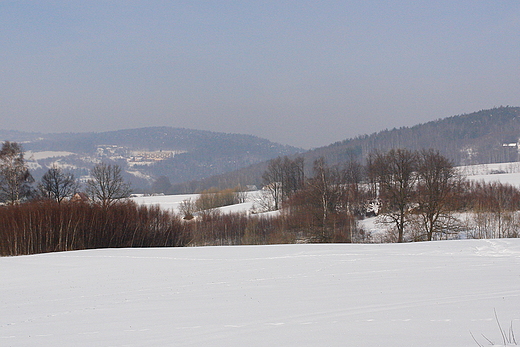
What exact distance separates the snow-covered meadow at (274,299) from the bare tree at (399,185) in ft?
49.9

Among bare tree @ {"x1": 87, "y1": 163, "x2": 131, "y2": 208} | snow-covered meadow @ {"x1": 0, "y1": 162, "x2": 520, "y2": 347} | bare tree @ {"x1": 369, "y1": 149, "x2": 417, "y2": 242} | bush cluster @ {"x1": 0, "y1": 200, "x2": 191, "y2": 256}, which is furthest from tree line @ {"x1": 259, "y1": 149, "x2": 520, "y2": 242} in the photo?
bare tree @ {"x1": 87, "y1": 163, "x2": 131, "y2": 208}

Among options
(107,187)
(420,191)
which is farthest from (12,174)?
(420,191)

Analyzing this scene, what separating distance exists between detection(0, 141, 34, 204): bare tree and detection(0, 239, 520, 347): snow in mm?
17497

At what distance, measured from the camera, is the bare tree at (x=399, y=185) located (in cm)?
3719

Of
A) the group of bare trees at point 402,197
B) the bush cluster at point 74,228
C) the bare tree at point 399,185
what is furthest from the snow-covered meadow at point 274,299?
the bare tree at point 399,185

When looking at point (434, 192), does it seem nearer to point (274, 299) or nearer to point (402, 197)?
point (402, 197)

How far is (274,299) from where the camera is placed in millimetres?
12039

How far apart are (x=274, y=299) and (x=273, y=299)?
3cm

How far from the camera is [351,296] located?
1183 cm

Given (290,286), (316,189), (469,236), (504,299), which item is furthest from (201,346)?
(469,236)

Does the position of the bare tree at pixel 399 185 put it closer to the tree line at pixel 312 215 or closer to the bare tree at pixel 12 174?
the tree line at pixel 312 215

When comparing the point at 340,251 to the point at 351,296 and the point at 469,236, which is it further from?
the point at 469,236

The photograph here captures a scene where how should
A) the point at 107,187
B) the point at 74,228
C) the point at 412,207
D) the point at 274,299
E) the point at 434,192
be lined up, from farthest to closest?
1. the point at 107,187
2. the point at 412,207
3. the point at 434,192
4. the point at 74,228
5. the point at 274,299

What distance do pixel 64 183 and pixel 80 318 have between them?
152 feet
